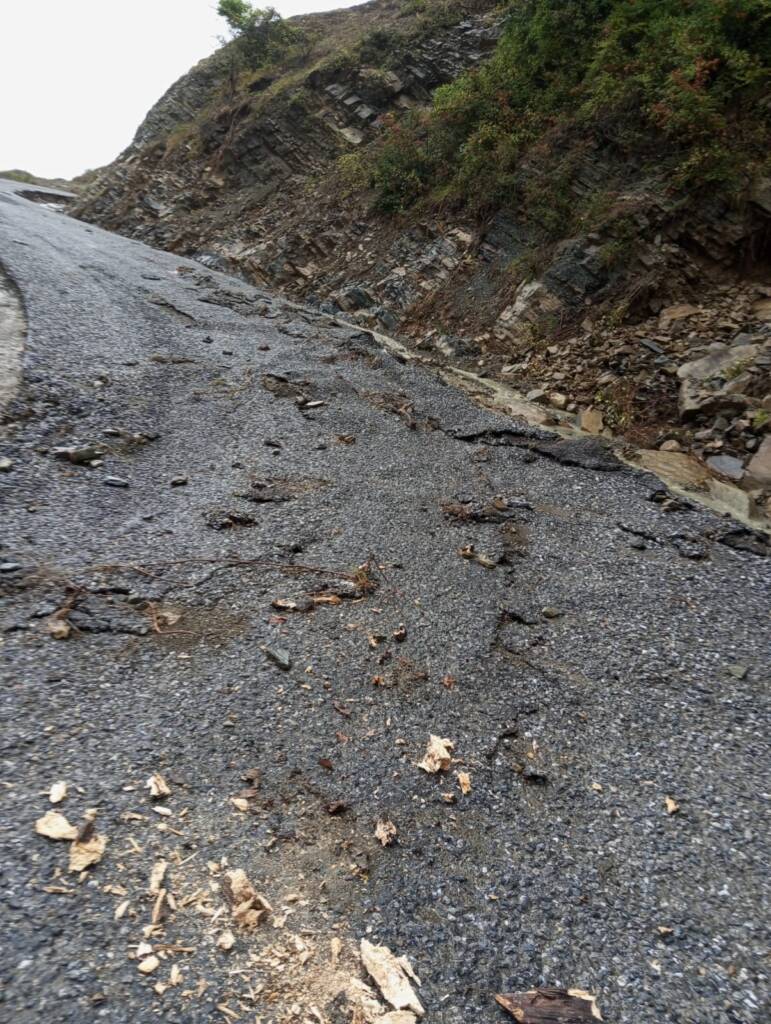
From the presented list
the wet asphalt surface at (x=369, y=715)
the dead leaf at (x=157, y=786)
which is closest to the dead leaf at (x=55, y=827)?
the wet asphalt surface at (x=369, y=715)

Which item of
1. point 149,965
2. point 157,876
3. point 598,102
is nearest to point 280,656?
point 157,876

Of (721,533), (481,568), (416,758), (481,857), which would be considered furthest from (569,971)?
(721,533)

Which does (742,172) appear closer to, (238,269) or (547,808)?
(547,808)

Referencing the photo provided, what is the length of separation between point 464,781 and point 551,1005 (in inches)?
38.8

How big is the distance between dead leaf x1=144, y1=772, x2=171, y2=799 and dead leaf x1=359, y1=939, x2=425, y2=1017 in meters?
1.09

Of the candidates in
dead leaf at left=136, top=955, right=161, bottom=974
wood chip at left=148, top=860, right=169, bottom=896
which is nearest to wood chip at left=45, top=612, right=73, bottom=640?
wood chip at left=148, top=860, right=169, bottom=896

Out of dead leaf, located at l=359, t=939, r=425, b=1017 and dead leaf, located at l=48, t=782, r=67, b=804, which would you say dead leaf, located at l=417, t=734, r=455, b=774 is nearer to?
dead leaf, located at l=359, t=939, r=425, b=1017

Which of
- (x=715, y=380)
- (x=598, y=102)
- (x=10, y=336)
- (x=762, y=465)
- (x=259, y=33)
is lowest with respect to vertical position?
(x=10, y=336)

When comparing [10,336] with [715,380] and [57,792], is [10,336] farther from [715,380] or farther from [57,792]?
[715,380]

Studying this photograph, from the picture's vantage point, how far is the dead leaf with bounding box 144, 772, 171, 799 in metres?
2.56

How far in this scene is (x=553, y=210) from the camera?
995 centimetres

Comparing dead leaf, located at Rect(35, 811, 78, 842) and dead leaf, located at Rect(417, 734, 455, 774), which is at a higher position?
dead leaf, located at Rect(417, 734, 455, 774)

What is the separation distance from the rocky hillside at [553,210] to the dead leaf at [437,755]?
4.86m

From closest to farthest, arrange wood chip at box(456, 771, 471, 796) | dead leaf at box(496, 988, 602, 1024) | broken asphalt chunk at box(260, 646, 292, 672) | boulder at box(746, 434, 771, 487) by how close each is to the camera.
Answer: dead leaf at box(496, 988, 602, 1024), wood chip at box(456, 771, 471, 796), broken asphalt chunk at box(260, 646, 292, 672), boulder at box(746, 434, 771, 487)
